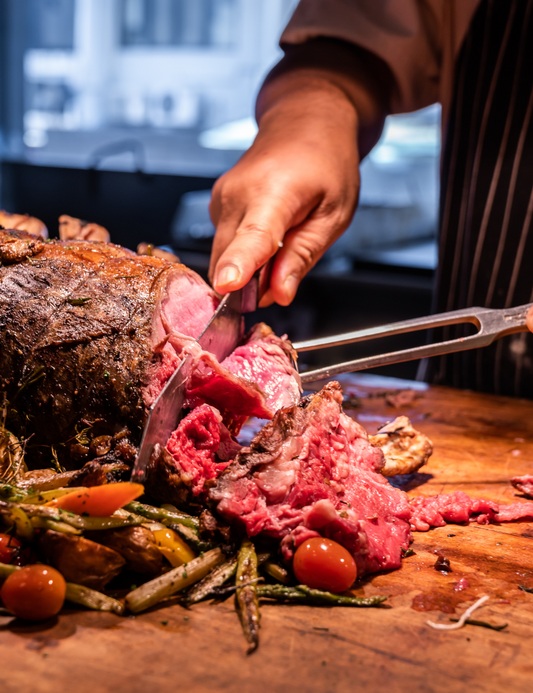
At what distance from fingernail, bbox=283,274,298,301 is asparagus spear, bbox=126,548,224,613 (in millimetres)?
1335

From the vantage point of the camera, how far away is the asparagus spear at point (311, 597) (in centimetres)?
175

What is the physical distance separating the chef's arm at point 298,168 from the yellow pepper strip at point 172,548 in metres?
0.93

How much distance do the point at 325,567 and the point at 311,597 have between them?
0.29 feet

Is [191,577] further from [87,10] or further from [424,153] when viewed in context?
[87,10]

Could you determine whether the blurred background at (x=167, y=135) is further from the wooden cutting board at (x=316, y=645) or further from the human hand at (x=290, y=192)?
the wooden cutting board at (x=316, y=645)

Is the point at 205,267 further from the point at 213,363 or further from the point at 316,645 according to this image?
the point at 316,645

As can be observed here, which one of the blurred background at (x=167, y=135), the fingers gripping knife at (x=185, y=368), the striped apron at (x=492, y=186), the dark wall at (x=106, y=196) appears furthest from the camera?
the dark wall at (x=106, y=196)

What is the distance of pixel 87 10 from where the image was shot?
820 centimetres

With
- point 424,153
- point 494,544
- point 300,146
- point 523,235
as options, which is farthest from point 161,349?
point 424,153

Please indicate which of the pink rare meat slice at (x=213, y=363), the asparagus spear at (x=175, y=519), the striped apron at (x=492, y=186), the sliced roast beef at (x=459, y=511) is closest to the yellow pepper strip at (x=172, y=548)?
the asparagus spear at (x=175, y=519)

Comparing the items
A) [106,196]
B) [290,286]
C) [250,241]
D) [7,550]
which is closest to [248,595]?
[7,550]

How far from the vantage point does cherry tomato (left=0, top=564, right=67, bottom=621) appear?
160cm

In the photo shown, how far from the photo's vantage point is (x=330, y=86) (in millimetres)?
3549

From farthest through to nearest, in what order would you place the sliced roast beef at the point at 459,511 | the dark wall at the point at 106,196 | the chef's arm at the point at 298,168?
1. the dark wall at the point at 106,196
2. the chef's arm at the point at 298,168
3. the sliced roast beef at the point at 459,511
